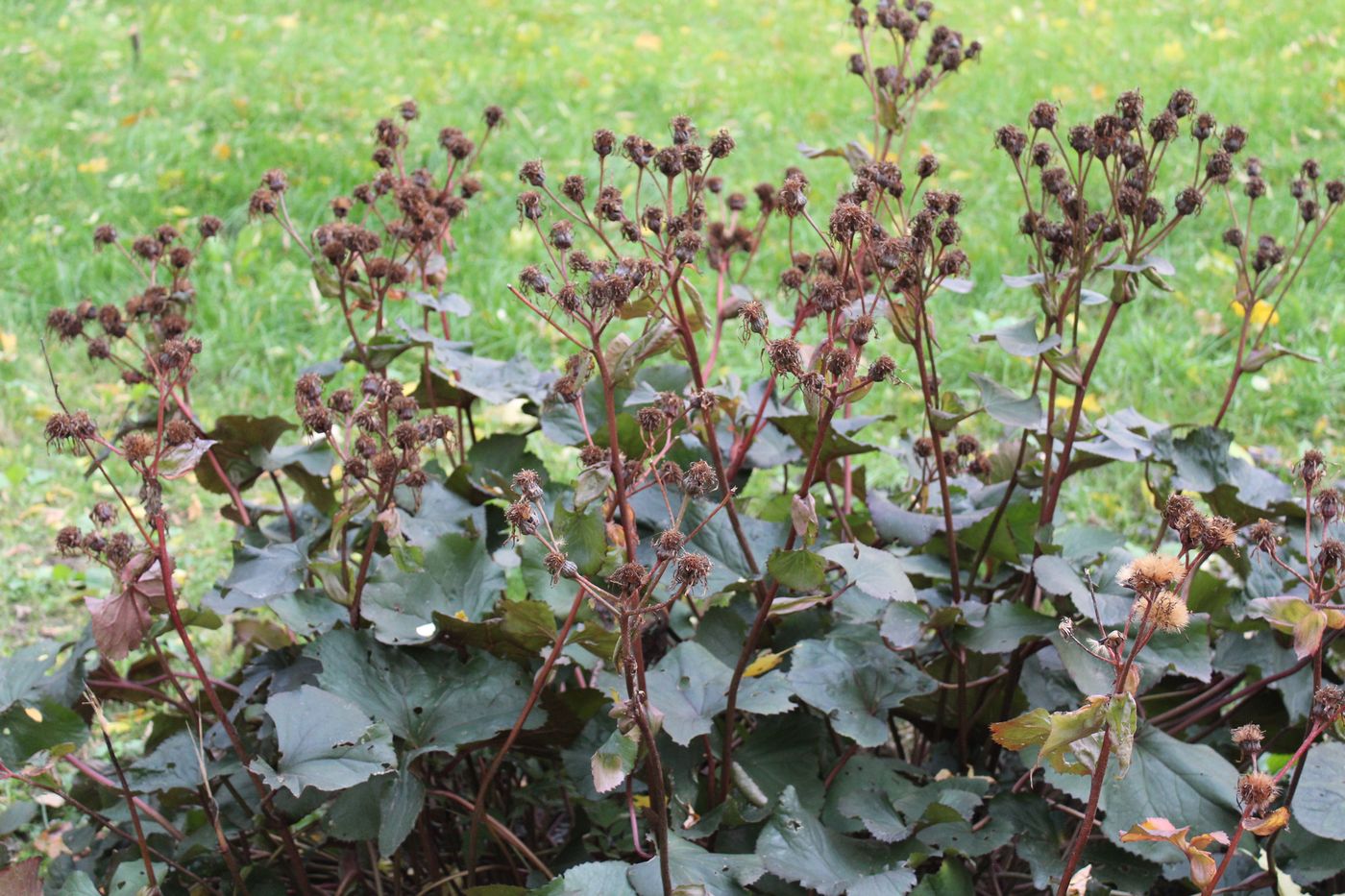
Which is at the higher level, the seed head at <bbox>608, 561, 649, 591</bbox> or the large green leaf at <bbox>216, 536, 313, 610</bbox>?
the seed head at <bbox>608, 561, 649, 591</bbox>

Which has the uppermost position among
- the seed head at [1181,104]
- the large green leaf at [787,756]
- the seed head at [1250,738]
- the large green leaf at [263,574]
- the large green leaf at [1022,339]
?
the seed head at [1181,104]

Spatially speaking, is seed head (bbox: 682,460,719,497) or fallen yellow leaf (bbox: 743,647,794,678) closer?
seed head (bbox: 682,460,719,497)

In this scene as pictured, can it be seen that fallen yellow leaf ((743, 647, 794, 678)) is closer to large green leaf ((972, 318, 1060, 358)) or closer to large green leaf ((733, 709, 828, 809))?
large green leaf ((733, 709, 828, 809))

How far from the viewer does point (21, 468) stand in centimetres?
403

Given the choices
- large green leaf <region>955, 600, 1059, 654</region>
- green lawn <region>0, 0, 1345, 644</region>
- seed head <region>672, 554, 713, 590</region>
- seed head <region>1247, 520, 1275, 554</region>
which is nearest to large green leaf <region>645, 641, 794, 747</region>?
large green leaf <region>955, 600, 1059, 654</region>

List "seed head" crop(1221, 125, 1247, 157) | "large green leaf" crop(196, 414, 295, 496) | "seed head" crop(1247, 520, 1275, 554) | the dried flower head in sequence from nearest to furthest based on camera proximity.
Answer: the dried flower head
"seed head" crop(1247, 520, 1275, 554)
"seed head" crop(1221, 125, 1247, 157)
"large green leaf" crop(196, 414, 295, 496)

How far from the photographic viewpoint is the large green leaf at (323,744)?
1.67m

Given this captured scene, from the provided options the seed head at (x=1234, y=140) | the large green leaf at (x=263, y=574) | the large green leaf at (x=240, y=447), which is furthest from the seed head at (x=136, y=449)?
the seed head at (x=1234, y=140)

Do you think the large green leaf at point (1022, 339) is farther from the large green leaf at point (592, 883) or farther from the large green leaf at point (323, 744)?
the large green leaf at point (323, 744)

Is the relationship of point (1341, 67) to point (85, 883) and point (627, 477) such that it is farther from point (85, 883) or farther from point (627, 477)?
point (85, 883)

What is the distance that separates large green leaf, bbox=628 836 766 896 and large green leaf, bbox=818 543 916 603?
39 cm

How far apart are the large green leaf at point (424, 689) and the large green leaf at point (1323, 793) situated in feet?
3.39

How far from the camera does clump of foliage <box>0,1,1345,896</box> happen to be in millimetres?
1688

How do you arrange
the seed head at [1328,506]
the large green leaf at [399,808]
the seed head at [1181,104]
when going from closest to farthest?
the seed head at [1328,506], the large green leaf at [399,808], the seed head at [1181,104]
